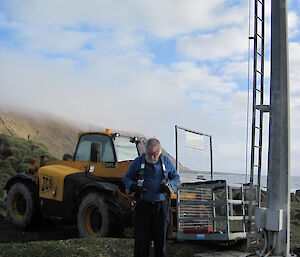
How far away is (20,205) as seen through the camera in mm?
10766

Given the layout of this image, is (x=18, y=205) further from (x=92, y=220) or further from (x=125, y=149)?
(x=125, y=149)

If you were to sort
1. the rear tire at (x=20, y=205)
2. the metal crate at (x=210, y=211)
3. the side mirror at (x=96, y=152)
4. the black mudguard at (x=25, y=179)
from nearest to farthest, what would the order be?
the metal crate at (x=210, y=211) < the side mirror at (x=96, y=152) < the rear tire at (x=20, y=205) < the black mudguard at (x=25, y=179)

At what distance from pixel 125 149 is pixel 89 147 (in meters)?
0.81

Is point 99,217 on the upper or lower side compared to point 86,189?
lower

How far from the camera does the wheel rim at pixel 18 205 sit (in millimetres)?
10656

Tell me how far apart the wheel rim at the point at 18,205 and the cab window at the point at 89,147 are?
1579mm

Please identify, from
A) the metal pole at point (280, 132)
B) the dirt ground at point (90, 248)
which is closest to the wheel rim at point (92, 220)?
the dirt ground at point (90, 248)

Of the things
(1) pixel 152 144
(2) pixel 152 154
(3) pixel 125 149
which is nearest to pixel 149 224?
(2) pixel 152 154

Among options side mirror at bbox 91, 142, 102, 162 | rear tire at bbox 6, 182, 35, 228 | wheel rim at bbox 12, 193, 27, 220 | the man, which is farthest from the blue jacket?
wheel rim at bbox 12, 193, 27, 220

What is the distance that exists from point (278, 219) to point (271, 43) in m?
2.28

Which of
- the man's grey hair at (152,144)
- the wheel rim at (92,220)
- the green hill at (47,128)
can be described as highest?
the green hill at (47,128)

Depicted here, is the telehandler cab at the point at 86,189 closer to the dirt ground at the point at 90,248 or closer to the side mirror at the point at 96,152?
the side mirror at the point at 96,152

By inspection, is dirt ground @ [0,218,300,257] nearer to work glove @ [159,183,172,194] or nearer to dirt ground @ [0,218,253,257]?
dirt ground @ [0,218,253,257]

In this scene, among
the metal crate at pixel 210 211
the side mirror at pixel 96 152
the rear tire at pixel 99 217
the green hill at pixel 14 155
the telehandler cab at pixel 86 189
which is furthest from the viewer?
the green hill at pixel 14 155
